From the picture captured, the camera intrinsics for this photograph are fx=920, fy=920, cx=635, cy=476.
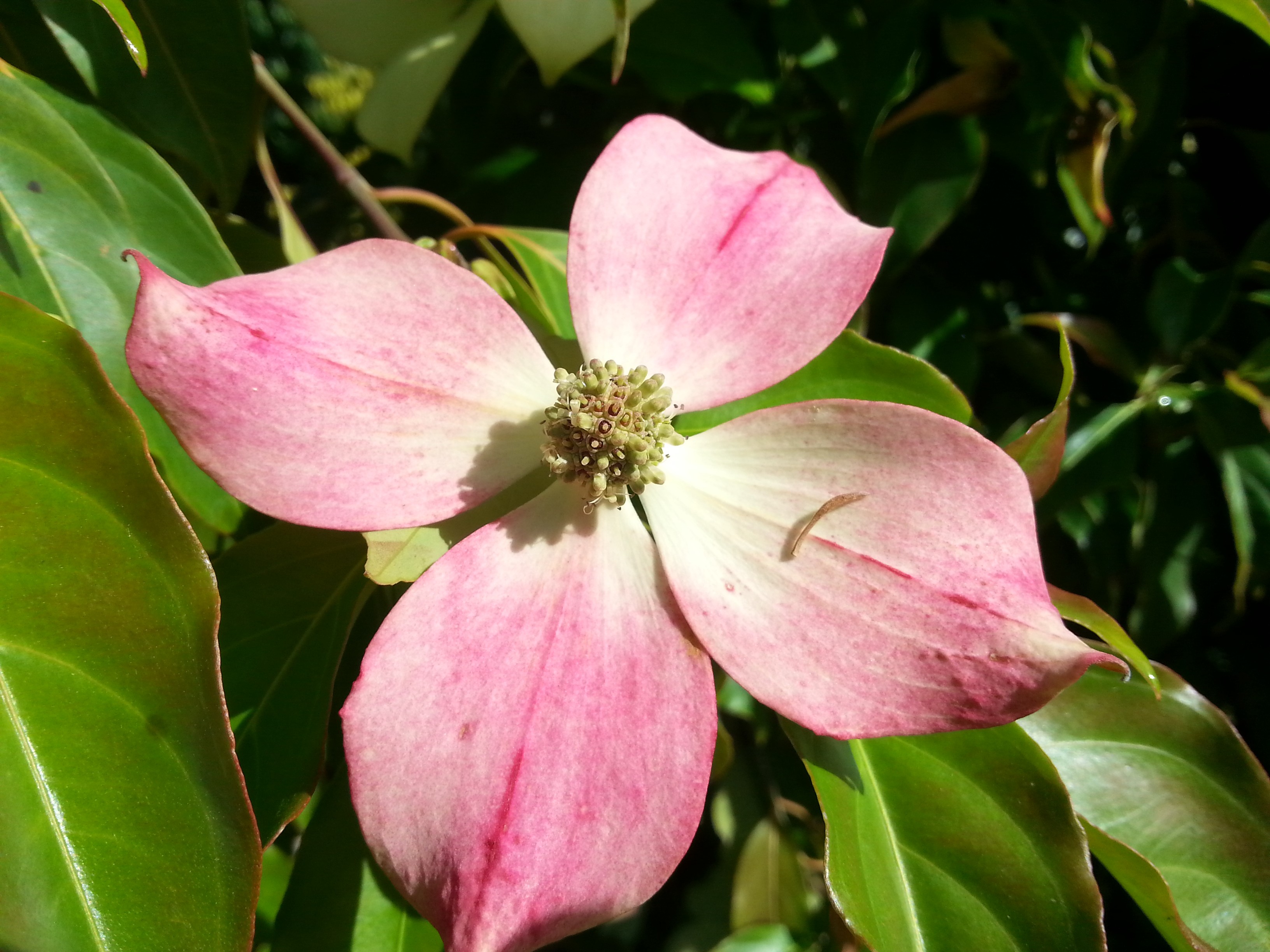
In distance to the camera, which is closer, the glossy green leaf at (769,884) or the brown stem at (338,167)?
the brown stem at (338,167)

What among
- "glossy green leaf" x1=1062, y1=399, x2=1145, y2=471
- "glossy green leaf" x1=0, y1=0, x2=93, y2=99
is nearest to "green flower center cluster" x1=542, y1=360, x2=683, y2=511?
"glossy green leaf" x1=0, y1=0, x2=93, y2=99

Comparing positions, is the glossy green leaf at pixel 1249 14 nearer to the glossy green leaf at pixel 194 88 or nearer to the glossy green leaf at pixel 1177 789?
the glossy green leaf at pixel 1177 789

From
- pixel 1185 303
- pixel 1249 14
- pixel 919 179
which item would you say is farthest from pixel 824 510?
pixel 1185 303

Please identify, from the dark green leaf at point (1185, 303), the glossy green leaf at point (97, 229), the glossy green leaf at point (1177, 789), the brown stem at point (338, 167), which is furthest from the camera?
the dark green leaf at point (1185, 303)

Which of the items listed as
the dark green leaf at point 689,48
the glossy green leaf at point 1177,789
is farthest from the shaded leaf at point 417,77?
the glossy green leaf at point 1177,789

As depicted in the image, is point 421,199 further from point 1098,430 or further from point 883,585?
point 1098,430

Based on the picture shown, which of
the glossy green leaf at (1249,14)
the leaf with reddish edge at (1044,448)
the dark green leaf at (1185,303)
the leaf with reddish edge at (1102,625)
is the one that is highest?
the glossy green leaf at (1249,14)

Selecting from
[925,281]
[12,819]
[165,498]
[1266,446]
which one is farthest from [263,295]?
[1266,446]
